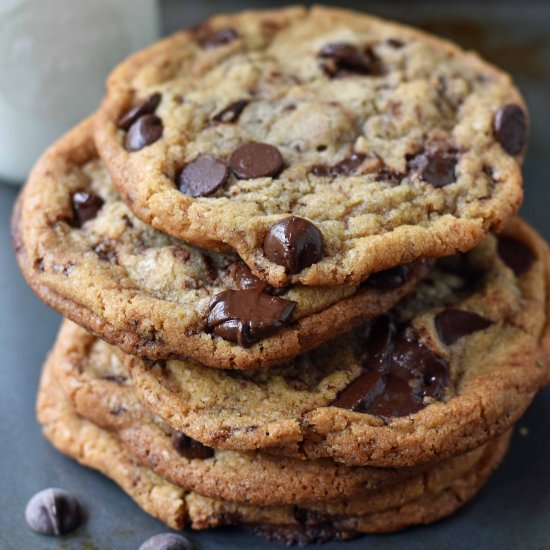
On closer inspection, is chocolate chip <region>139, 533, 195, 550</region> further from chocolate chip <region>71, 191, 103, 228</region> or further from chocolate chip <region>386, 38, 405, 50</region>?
chocolate chip <region>386, 38, 405, 50</region>

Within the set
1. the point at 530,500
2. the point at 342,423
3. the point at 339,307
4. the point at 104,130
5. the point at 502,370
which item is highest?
the point at 104,130

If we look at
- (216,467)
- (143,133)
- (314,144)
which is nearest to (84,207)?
(143,133)

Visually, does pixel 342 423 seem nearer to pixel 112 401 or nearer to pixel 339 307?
pixel 339 307

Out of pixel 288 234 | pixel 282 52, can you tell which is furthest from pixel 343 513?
pixel 282 52

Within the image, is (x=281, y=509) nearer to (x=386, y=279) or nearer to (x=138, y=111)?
(x=386, y=279)

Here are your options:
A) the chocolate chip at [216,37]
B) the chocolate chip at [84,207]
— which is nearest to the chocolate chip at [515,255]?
the chocolate chip at [216,37]

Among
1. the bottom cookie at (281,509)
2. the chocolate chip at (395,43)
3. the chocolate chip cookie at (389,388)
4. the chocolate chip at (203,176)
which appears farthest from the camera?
the chocolate chip at (395,43)

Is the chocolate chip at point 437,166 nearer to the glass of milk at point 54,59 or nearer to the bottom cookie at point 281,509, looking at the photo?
the bottom cookie at point 281,509
